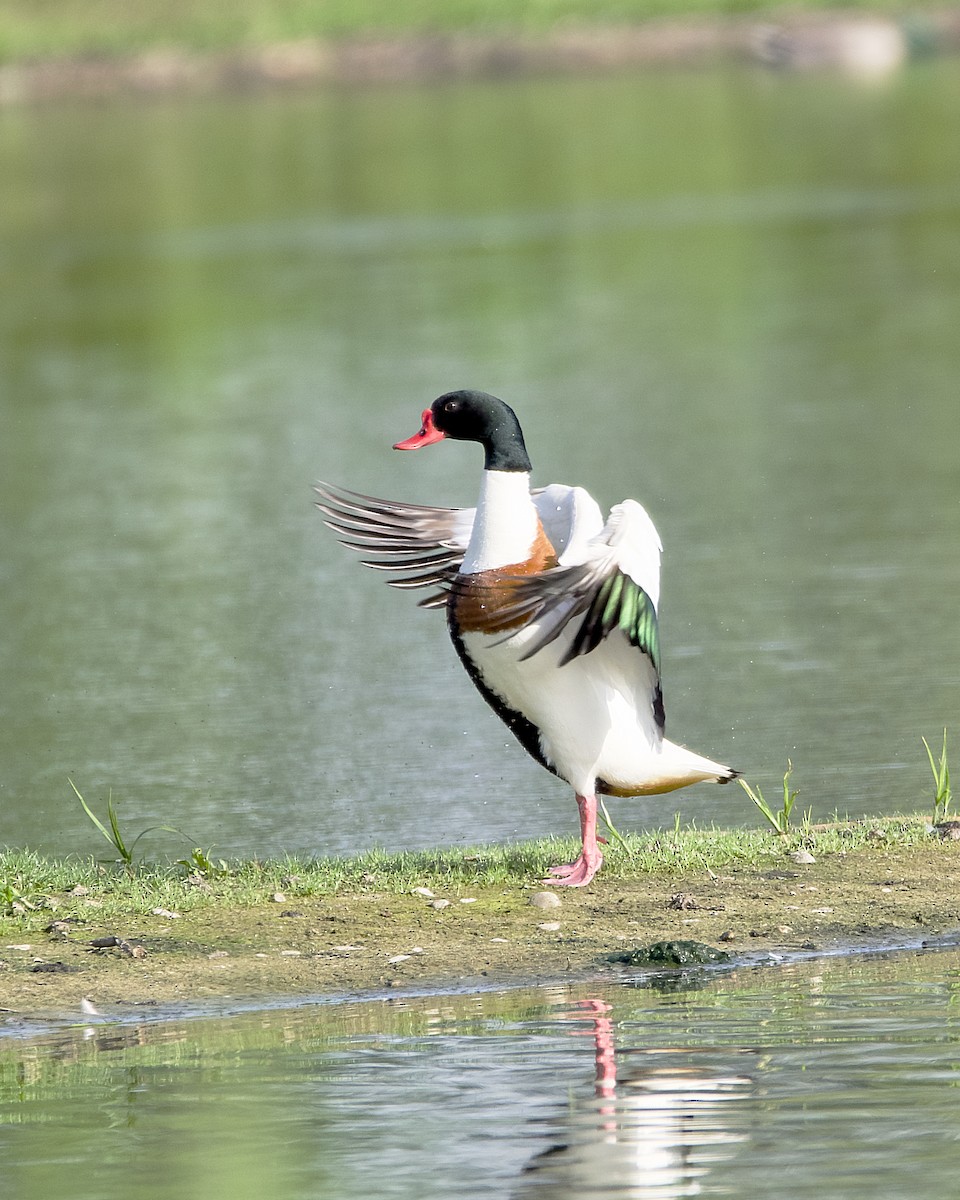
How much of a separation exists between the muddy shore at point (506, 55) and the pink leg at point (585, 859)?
47654 millimetres

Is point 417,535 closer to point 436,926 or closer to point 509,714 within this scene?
point 509,714

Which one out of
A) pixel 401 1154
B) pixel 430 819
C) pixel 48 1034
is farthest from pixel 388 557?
pixel 401 1154

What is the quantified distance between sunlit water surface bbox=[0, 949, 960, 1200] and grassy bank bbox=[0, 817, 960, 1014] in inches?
9.2

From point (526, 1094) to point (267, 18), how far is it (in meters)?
59.2

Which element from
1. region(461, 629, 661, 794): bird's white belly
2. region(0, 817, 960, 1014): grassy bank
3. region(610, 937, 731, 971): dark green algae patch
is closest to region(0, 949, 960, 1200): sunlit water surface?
region(610, 937, 731, 971): dark green algae patch

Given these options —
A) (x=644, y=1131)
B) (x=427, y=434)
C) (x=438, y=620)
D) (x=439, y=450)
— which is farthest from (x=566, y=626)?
(x=439, y=450)

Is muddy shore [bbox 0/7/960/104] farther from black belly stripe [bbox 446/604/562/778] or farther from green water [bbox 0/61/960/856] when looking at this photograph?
black belly stripe [bbox 446/604/562/778]

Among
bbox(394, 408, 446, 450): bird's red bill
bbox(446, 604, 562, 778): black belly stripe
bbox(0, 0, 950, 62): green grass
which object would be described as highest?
bbox(0, 0, 950, 62): green grass

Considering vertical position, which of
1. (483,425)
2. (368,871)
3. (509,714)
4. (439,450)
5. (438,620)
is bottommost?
(368,871)

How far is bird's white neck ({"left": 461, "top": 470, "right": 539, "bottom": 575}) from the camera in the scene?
22.7 ft

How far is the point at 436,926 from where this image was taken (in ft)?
22.3

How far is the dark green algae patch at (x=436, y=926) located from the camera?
6391mm

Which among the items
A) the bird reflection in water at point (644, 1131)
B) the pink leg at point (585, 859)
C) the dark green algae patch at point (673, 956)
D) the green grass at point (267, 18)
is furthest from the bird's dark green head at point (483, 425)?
the green grass at point (267, 18)

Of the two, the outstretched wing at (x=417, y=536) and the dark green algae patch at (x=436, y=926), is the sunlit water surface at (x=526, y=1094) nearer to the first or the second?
the dark green algae patch at (x=436, y=926)
